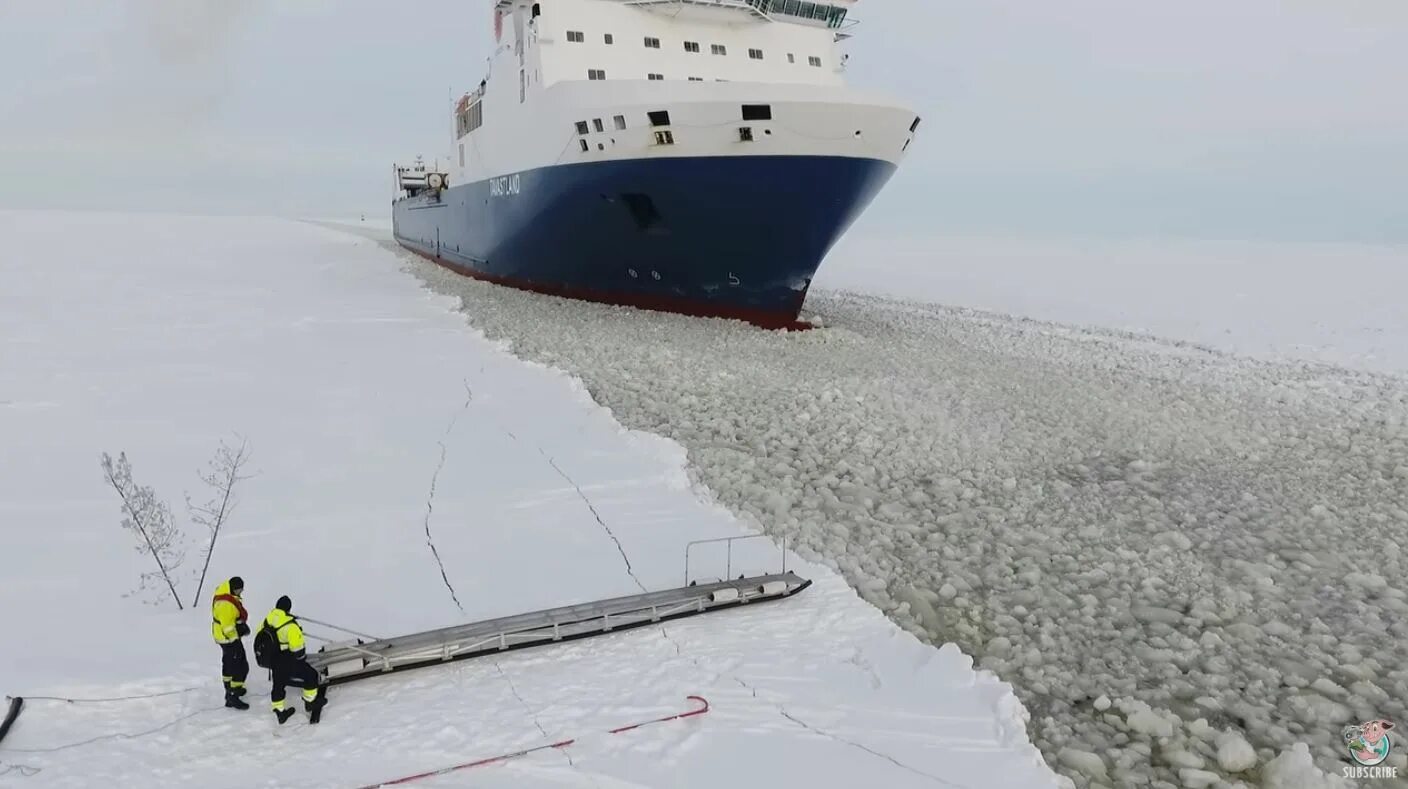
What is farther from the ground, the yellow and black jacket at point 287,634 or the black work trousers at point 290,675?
the yellow and black jacket at point 287,634

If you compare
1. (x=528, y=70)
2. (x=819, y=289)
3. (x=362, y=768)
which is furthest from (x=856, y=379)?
(x=819, y=289)

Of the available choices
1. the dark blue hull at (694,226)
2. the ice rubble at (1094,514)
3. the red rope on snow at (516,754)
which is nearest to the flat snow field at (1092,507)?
the ice rubble at (1094,514)

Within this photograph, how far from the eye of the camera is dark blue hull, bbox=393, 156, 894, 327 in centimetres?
1412

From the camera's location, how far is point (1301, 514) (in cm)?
773

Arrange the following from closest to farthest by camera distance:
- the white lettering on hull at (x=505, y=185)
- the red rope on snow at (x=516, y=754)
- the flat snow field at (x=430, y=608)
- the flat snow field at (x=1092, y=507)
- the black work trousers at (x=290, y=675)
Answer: the red rope on snow at (x=516, y=754), the flat snow field at (x=430, y=608), the black work trousers at (x=290, y=675), the flat snow field at (x=1092, y=507), the white lettering on hull at (x=505, y=185)

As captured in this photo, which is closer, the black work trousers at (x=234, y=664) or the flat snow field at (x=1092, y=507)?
the black work trousers at (x=234, y=664)

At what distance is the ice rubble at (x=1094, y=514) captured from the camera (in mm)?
4656

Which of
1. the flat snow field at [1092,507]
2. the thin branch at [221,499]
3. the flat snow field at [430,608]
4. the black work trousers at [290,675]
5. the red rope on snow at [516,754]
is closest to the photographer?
the red rope on snow at [516,754]

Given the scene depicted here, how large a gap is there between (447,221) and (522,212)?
11118 mm

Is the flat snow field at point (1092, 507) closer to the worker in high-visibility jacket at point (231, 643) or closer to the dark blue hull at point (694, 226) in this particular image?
the dark blue hull at point (694, 226)

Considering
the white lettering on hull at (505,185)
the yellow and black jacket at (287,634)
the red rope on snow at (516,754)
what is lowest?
the red rope on snow at (516,754)

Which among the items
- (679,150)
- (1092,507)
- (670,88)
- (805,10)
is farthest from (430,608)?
(805,10)

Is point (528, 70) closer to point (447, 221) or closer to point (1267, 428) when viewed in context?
point (447, 221)

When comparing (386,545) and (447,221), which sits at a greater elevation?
(447,221)
